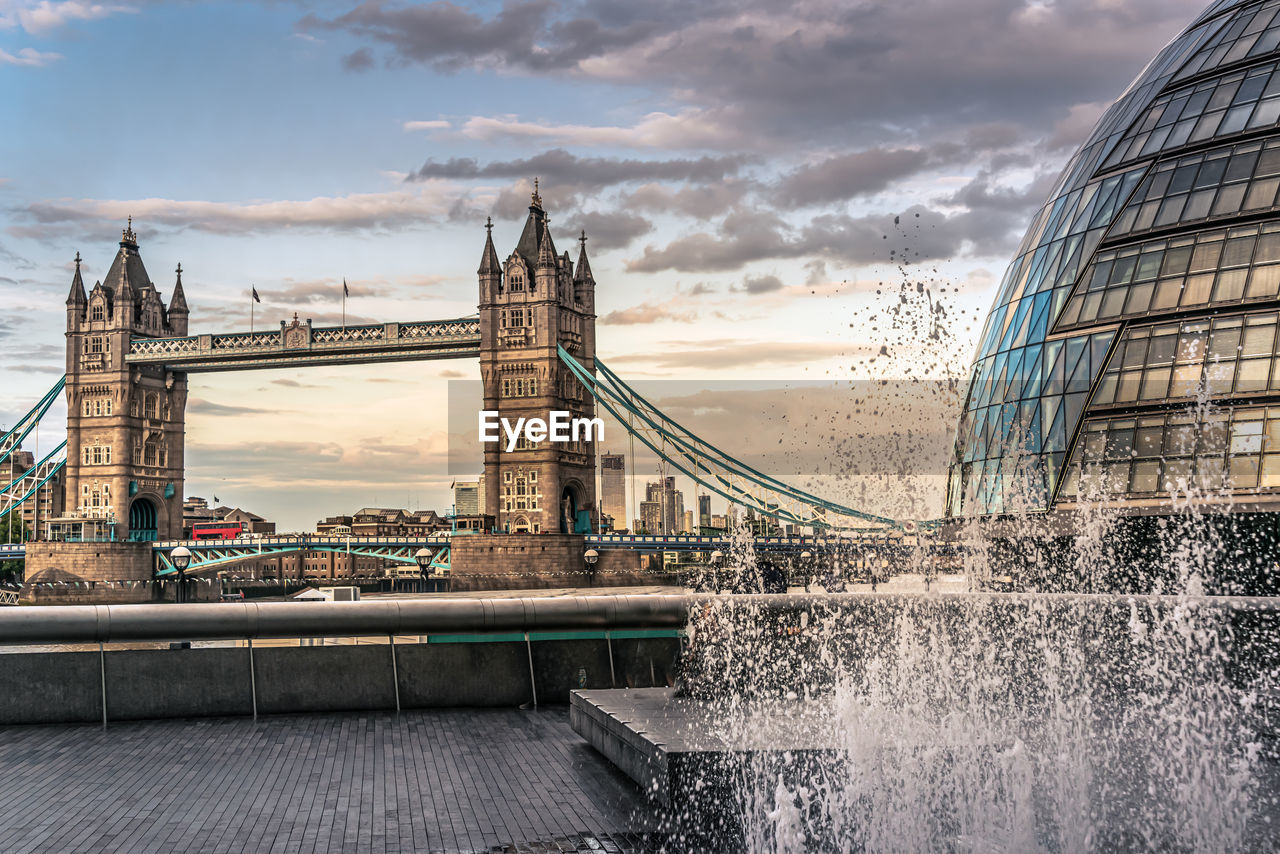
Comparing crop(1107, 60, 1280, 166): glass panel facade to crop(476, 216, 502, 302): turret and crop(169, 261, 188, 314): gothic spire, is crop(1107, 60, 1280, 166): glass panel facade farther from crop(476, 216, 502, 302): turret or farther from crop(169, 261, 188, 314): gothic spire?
crop(169, 261, 188, 314): gothic spire

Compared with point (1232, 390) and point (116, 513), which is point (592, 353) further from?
point (1232, 390)

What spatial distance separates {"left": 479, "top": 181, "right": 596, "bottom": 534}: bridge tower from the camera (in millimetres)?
68562

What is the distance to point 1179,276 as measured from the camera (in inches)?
861

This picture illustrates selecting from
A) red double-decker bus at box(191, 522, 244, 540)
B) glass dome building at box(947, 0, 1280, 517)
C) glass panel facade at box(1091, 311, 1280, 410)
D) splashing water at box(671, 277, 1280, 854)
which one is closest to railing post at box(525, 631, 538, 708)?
splashing water at box(671, 277, 1280, 854)

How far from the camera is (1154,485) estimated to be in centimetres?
2031

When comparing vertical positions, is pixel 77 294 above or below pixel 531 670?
above

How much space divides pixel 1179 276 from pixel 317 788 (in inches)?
783

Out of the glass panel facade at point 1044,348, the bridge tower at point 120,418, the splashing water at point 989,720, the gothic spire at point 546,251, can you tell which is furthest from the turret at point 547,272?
the splashing water at point 989,720

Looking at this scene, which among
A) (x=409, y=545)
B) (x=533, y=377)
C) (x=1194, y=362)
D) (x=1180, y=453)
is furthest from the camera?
(x=533, y=377)

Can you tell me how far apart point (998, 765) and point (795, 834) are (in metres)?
1.47

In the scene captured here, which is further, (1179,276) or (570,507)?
(570,507)

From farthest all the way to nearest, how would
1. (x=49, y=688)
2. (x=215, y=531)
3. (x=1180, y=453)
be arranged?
(x=215, y=531), (x=1180, y=453), (x=49, y=688)

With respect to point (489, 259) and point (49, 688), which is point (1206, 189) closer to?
point (49, 688)

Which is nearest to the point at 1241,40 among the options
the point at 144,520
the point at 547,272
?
the point at 547,272
